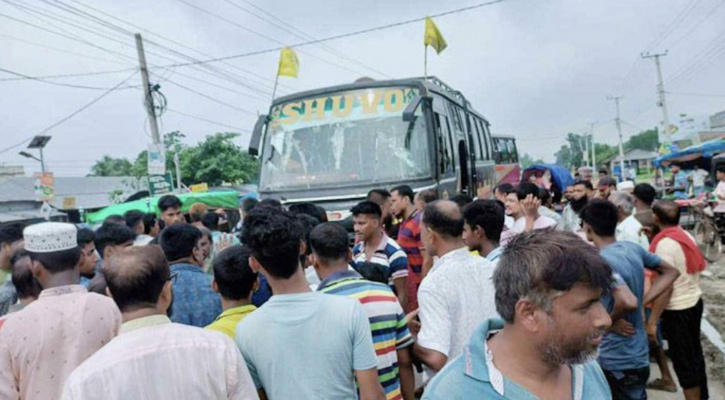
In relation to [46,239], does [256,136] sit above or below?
above

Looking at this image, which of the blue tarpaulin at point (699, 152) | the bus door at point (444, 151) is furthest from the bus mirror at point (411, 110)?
the blue tarpaulin at point (699, 152)

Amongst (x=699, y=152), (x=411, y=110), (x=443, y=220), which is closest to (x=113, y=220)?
(x=443, y=220)

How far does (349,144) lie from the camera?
771 cm

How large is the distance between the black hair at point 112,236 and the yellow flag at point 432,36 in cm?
663

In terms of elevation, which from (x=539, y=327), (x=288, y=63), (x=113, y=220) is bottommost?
(x=539, y=327)

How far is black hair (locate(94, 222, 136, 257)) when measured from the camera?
171 inches

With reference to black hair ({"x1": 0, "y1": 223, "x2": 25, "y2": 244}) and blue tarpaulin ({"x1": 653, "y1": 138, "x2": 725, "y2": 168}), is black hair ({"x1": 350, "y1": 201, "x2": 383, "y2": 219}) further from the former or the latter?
blue tarpaulin ({"x1": 653, "y1": 138, "x2": 725, "y2": 168})

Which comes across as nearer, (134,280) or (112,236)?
(134,280)

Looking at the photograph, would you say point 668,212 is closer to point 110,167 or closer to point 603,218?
point 603,218

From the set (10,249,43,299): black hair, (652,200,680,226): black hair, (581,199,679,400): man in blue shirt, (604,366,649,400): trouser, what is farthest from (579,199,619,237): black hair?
(10,249,43,299): black hair

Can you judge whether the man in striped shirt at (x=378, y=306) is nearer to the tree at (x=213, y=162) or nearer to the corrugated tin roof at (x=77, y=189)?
the tree at (x=213, y=162)

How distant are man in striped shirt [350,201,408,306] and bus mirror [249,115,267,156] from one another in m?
4.13

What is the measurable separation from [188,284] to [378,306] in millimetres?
1322

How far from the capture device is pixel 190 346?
1852 millimetres
